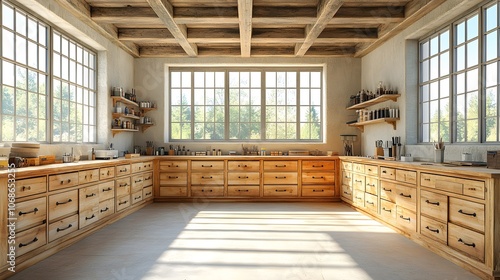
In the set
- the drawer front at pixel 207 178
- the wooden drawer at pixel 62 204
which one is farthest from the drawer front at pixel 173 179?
the wooden drawer at pixel 62 204

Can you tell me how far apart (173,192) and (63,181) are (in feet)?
11.0

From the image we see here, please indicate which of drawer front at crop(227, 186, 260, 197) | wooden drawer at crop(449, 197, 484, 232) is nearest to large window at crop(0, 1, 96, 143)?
drawer front at crop(227, 186, 260, 197)

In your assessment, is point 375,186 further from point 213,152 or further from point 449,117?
point 213,152

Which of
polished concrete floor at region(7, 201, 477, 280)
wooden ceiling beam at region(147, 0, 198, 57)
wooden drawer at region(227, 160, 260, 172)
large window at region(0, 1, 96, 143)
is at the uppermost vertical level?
wooden ceiling beam at region(147, 0, 198, 57)

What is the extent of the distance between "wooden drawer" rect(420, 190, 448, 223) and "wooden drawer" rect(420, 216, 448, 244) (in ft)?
0.20

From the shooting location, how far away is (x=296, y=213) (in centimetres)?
607

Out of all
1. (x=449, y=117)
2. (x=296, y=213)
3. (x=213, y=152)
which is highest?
(x=449, y=117)

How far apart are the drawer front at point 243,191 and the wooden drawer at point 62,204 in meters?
3.42

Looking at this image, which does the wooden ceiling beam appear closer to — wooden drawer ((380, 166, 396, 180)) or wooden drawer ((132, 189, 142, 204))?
wooden drawer ((132, 189, 142, 204))

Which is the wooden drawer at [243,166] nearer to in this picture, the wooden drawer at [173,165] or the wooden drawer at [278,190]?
the wooden drawer at [278,190]

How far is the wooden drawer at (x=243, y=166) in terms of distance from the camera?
285 inches

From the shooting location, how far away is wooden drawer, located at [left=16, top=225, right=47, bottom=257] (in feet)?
10.7

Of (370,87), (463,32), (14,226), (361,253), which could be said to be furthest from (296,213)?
(14,226)

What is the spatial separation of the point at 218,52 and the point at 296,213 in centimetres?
392
